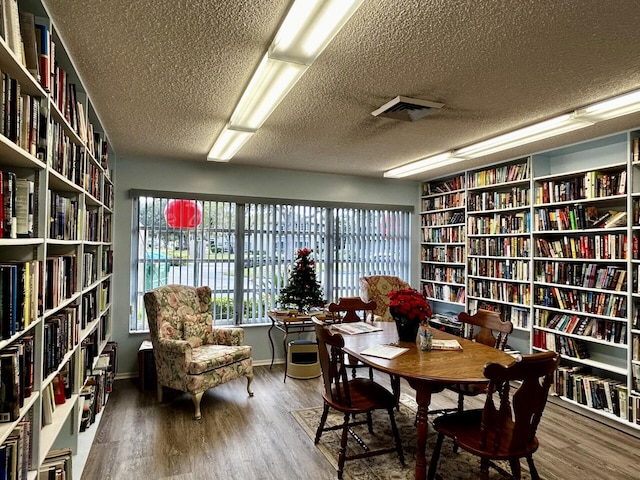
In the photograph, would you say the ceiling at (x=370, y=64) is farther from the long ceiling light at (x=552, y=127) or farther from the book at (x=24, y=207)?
the book at (x=24, y=207)

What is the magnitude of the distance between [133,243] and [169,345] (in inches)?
65.0

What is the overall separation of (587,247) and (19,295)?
4.33 m

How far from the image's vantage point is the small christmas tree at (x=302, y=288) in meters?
4.87

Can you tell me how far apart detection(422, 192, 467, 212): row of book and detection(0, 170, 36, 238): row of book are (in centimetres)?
481

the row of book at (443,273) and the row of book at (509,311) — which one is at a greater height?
the row of book at (443,273)

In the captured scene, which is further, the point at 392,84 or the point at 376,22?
the point at 392,84

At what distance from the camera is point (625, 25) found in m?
1.84

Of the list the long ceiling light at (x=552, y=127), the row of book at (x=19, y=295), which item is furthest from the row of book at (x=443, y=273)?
the row of book at (x=19, y=295)

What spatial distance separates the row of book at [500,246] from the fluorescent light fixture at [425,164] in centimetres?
112

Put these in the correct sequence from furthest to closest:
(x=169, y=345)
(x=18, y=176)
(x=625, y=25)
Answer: (x=169, y=345) → (x=625, y=25) → (x=18, y=176)

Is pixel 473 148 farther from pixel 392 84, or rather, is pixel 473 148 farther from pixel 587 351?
pixel 587 351

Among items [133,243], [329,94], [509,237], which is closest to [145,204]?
[133,243]

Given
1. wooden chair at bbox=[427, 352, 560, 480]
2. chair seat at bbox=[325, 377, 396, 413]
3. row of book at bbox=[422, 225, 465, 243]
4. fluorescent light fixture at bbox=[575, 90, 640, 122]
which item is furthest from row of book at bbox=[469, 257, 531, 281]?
wooden chair at bbox=[427, 352, 560, 480]

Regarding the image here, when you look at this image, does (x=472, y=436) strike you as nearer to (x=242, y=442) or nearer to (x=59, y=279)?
(x=242, y=442)
